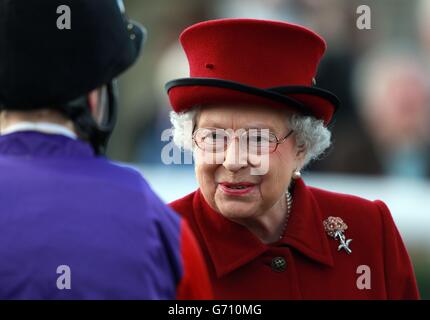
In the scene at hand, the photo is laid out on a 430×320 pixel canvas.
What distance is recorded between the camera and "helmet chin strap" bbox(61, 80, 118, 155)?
306cm

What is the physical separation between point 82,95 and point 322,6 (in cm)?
568

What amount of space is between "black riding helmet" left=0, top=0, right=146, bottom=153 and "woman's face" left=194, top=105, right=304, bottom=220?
994mm

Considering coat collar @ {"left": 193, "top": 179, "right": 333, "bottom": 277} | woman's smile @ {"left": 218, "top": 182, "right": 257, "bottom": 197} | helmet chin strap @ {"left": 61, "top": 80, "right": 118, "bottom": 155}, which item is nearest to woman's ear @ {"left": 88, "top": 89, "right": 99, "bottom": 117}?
helmet chin strap @ {"left": 61, "top": 80, "right": 118, "bottom": 155}

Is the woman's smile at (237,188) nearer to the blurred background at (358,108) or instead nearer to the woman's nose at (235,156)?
the woman's nose at (235,156)

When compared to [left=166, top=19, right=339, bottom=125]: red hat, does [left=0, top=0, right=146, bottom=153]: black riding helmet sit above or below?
below

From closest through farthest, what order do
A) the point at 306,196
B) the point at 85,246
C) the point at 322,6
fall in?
1. the point at 85,246
2. the point at 306,196
3. the point at 322,6

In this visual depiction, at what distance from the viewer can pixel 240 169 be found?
4035mm

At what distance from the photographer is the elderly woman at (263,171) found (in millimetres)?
4008

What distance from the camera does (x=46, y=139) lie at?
3021 millimetres

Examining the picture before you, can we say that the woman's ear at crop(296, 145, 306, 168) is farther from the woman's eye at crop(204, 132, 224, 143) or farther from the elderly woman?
the woman's eye at crop(204, 132, 224, 143)

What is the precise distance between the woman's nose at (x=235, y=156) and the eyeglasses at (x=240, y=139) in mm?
12

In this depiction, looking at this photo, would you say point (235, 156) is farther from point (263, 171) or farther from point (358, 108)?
point (358, 108)
